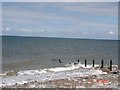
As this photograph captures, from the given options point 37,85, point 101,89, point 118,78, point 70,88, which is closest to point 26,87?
point 37,85

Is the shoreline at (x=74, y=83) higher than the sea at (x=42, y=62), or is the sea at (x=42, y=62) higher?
the shoreline at (x=74, y=83)

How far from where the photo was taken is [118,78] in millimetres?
36344

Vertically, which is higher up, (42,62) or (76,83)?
(76,83)

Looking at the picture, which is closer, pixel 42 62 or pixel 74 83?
pixel 74 83

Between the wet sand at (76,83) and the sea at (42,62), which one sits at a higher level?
the wet sand at (76,83)

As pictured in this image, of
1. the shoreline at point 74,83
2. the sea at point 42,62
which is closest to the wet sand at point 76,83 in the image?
the shoreline at point 74,83

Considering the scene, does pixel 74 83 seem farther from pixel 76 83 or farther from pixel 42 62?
pixel 42 62

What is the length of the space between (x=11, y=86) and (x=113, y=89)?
30.5ft

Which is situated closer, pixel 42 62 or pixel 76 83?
pixel 76 83

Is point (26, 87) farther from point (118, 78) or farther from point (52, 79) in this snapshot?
point (118, 78)

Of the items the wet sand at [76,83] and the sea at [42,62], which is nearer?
→ the wet sand at [76,83]

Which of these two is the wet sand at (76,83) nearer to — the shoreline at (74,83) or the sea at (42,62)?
the shoreline at (74,83)

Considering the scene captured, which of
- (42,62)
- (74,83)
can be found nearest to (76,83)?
(74,83)

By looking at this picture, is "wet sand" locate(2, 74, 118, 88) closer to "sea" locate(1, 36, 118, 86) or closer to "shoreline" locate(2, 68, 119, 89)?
"shoreline" locate(2, 68, 119, 89)
